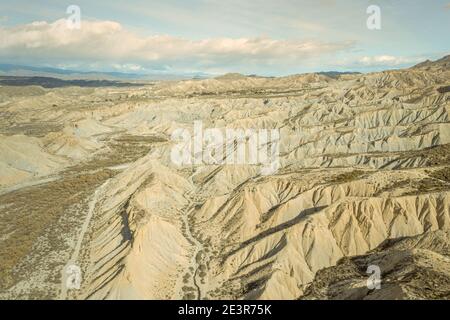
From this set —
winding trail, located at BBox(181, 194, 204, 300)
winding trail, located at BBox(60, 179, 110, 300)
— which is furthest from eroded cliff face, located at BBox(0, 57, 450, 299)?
winding trail, located at BBox(60, 179, 110, 300)

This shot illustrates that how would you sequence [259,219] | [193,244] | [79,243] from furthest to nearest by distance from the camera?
1. [259,219]
2. [79,243]
3. [193,244]

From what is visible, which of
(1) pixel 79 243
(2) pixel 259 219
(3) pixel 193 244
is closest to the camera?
(3) pixel 193 244

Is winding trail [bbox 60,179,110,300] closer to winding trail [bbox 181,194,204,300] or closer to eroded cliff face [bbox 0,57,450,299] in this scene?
eroded cliff face [bbox 0,57,450,299]

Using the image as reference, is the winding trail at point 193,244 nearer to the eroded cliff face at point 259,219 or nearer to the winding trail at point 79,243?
the eroded cliff face at point 259,219

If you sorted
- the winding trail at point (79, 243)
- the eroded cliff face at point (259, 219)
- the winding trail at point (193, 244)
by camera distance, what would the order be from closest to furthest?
the eroded cliff face at point (259, 219) → the winding trail at point (79, 243) → the winding trail at point (193, 244)

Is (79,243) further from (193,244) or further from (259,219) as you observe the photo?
(259,219)

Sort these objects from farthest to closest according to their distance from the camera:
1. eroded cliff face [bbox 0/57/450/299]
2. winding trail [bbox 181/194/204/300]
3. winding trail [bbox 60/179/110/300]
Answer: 1. winding trail [bbox 181/194/204/300]
2. winding trail [bbox 60/179/110/300]
3. eroded cliff face [bbox 0/57/450/299]

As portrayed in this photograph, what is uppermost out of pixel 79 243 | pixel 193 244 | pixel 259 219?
pixel 259 219

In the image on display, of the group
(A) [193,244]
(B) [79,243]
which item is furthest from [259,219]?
(B) [79,243]

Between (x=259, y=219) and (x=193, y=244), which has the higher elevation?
(x=259, y=219)

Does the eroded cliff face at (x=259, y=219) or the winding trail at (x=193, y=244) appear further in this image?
the winding trail at (x=193, y=244)

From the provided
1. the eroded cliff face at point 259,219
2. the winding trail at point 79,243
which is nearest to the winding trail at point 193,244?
the eroded cliff face at point 259,219

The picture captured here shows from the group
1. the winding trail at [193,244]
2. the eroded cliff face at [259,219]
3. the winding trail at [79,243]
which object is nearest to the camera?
the eroded cliff face at [259,219]
